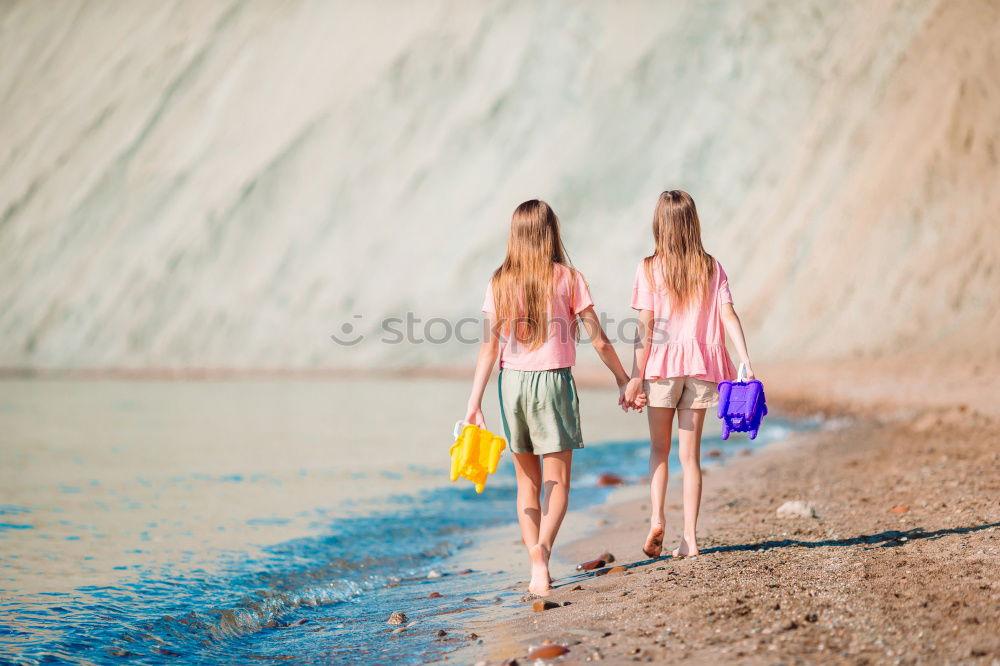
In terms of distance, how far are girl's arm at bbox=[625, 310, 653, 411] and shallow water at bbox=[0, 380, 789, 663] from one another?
119cm

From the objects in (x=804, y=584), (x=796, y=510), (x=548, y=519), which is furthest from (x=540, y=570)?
(x=796, y=510)

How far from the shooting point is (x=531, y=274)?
5027 mm

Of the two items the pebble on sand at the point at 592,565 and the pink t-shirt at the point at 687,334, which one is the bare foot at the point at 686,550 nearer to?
the pebble on sand at the point at 592,565

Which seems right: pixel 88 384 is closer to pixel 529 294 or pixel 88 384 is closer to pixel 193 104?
pixel 193 104

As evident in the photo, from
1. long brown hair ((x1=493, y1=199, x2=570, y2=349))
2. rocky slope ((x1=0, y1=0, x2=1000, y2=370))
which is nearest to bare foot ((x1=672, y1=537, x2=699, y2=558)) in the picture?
long brown hair ((x1=493, y1=199, x2=570, y2=349))

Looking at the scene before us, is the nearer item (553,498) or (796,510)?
(553,498)

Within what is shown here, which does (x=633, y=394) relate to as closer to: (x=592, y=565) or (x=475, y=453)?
(x=475, y=453)

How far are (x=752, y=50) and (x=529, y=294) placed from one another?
28.7 metres

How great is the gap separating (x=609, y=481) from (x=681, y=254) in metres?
5.36

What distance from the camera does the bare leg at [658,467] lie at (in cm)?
538

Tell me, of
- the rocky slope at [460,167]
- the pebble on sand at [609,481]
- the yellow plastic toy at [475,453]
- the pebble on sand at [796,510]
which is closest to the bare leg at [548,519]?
the yellow plastic toy at [475,453]

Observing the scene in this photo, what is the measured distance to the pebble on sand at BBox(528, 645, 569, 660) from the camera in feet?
13.2

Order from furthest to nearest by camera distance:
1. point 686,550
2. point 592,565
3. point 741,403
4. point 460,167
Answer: point 460,167
point 592,565
point 686,550
point 741,403

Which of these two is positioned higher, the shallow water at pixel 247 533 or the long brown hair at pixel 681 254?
the long brown hair at pixel 681 254
